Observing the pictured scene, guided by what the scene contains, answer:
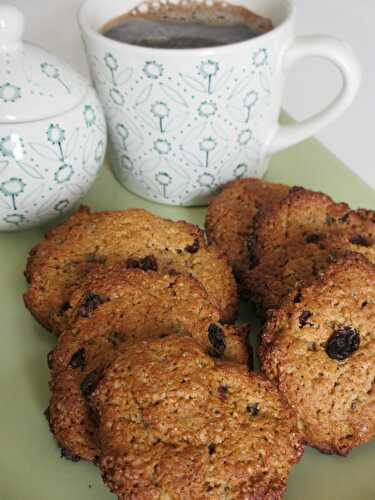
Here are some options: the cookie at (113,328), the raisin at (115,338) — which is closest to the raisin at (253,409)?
the cookie at (113,328)

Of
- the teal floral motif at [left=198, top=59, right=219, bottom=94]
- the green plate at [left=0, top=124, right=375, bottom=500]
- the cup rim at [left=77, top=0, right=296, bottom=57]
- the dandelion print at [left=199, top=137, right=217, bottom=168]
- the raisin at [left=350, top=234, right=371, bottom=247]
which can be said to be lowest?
the green plate at [left=0, top=124, right=375, bottom=500]

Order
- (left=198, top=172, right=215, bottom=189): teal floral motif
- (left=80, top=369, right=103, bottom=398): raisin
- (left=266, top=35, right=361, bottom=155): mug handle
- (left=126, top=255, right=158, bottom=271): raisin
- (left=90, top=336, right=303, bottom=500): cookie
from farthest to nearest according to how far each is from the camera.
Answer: (left=198, top=172, right=215, bottom=189): teal floral motif → (left=266, top=35, right=361, bottom=155): mug handle → (left=126, top=255, right=158, bottom=271): raisin → (left=80, top=369, right=103, bottom=398): raisin → (left=90, top=336, right=303, bottom=500): cookie

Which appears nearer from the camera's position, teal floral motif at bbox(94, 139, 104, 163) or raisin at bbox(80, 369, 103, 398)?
raisin at bbox(80, 369, 103, 398)

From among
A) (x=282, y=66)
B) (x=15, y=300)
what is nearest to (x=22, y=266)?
(x=15, y=300)

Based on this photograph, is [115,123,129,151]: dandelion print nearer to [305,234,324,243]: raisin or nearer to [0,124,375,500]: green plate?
[0,124,375,500]: green plate

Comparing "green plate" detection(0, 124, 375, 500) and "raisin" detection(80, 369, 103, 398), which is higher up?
"raisin" detection(80, 369, 103, 398)

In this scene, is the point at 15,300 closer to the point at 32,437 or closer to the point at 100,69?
the point at 32,437

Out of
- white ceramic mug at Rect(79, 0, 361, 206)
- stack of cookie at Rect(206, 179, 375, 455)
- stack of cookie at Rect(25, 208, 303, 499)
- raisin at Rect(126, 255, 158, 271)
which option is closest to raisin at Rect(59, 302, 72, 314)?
stack of cookie at Rect(25, 208, 303, 499)

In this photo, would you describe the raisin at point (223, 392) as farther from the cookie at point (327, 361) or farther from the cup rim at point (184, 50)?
the cup rim at point (184, 50)
